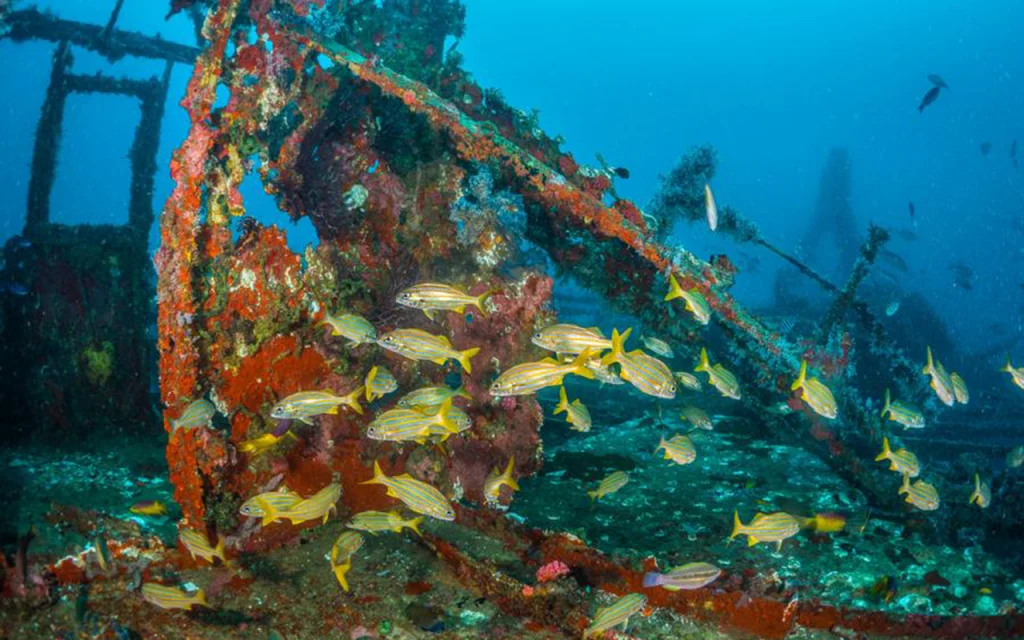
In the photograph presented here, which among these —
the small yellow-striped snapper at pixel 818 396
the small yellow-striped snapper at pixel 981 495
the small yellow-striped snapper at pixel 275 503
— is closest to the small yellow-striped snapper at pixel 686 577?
the small yellow-striped snapper at pixel 818 396

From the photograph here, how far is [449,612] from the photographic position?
4215 mm

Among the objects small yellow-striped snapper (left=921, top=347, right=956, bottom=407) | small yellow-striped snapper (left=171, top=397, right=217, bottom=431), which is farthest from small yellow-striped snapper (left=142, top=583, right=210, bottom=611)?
small yellow-striped snapper (left=921, top=347, right=956, bottom=407)

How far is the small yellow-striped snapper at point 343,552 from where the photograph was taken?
4104 mm

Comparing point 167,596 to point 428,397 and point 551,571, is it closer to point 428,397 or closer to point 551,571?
point 428,397

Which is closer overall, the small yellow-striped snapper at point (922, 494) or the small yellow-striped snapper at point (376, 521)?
the small yellow-striped snapper at point (376, 521)

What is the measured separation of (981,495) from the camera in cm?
545

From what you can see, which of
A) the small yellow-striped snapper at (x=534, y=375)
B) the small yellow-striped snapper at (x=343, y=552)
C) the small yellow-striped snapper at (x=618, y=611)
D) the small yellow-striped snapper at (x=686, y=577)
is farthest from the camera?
the small yellow-striped snapper at (x=534, y=375)

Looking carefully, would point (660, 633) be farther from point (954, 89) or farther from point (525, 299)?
point (954, 89)

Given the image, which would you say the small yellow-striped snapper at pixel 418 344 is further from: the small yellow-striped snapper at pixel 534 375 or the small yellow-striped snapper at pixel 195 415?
the small yellow-striped snapper at pixel 195 415

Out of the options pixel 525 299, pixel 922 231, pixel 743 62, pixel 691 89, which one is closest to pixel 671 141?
pixel 691 89

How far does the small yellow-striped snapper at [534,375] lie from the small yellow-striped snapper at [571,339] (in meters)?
0.37

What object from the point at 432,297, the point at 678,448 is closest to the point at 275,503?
the point at 432,297

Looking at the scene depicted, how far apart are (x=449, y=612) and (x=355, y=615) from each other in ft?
2.22

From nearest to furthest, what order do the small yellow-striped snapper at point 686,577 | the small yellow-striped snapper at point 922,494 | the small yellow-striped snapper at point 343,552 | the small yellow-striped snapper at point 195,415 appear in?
the small yellow-striped snapper at point 686,577, the small yellow-striped snapper at point 343,552, the small yellow-striped snapper at point 195,415, the small yellow-striped snapper at point 922,494
